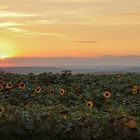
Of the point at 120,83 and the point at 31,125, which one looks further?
the point at 120,83

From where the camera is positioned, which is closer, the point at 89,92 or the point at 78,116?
the point at 78,116

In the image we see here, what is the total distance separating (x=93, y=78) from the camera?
1645cm

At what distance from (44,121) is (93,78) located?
7.68 metres

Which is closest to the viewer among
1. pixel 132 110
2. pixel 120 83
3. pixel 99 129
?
pixel 99 129

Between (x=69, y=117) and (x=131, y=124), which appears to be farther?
(x=69, y=117)

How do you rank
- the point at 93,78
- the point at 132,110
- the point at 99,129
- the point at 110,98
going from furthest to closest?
the point at 93,78 < the point at 110,98 < the point at 132,110 < the point at 99,129

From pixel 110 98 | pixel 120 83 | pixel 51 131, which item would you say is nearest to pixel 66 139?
pixel 51 131

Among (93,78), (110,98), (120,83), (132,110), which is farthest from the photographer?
(93,78)

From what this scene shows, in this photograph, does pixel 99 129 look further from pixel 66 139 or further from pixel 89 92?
pixel 89 92

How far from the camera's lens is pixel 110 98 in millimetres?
12219

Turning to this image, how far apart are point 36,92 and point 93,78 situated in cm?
Result: 412

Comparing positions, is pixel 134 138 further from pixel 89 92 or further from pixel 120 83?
Result: pixel 120 83

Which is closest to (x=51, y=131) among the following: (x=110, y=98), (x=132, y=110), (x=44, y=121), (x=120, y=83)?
(x=44, y=121)

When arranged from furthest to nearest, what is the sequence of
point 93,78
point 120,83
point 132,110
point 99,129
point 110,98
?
point 93,78
point 120,83
point 110,98
point 132,110
point 99,129
